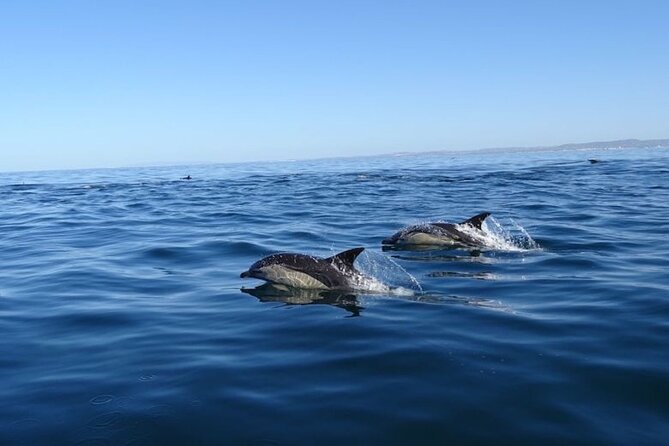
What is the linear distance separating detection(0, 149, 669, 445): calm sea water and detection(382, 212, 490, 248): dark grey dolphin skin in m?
0.89

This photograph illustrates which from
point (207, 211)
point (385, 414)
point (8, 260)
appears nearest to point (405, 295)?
point (385, 414)

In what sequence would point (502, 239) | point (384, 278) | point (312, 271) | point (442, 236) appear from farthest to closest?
point (502, 239), point (442, 236), point (384, 278), point (312, 271)

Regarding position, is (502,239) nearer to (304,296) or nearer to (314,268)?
(314,268)

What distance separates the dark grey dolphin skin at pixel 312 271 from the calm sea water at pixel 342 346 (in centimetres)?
64

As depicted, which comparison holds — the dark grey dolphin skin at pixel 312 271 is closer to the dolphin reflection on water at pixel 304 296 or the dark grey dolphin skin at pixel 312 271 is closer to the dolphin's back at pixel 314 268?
the dolphin's back at pixel 314 268

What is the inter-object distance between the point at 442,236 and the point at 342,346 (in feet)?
29.6

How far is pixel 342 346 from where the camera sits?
29.1ft

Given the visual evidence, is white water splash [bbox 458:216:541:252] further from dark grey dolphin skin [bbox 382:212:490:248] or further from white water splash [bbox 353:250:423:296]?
white water splash [bbox 353:250:423:296]

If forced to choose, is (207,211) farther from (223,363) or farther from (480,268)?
(223,363)

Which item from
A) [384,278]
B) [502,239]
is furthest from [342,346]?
[502,239]

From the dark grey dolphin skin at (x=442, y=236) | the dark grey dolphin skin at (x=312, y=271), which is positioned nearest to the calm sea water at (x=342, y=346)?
the dark grey dolphin skin at (x=312, y=271)

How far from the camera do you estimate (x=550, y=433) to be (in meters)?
A: 6.10

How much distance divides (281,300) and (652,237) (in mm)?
12209

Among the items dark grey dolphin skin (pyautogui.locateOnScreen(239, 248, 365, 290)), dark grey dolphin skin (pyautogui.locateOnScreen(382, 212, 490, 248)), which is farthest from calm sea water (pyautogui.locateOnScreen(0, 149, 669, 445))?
dark grey dolphin skin (pyautogui.locateOnScreen(382, 212, 490, 248))
